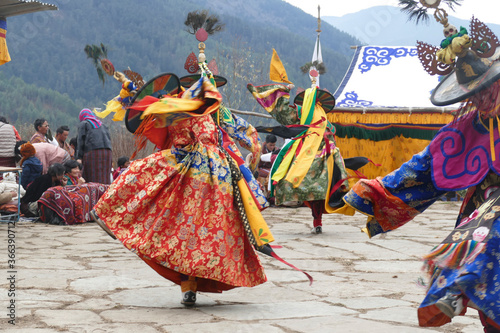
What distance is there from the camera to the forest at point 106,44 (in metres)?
38.7

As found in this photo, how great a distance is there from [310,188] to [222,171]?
11.7 feet

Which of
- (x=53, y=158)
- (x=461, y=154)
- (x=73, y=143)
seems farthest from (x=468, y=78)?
(x=73, y=143)

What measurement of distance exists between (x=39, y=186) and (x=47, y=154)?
682 millimetres

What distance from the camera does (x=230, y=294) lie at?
4.67 meters

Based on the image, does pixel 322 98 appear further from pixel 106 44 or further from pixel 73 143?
pixel 106 44

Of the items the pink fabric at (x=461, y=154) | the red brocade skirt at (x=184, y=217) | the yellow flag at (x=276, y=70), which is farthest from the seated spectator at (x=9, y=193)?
the pink fabric at (x=461, y=154)

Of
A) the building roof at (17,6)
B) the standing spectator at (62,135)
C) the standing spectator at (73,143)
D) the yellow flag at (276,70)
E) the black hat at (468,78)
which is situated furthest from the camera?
the standing spectator at (73,143)

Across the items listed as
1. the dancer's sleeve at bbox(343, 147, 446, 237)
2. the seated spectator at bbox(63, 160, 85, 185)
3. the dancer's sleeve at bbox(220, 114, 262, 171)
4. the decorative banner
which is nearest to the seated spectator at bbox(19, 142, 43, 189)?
the seated spectator at bbox(63, 160, 85, 185)

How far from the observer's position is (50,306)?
4.11 metres

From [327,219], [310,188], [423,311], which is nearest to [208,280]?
[423,311]

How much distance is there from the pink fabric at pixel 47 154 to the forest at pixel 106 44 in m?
25.8

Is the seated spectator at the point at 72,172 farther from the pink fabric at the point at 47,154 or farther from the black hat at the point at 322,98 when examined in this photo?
the black hat at the point at 322,98

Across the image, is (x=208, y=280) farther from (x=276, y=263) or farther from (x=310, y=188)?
(x=310, y=188)

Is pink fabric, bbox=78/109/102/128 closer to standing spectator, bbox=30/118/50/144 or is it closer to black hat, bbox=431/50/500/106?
standing spectator, bbox=30/118/50/144
